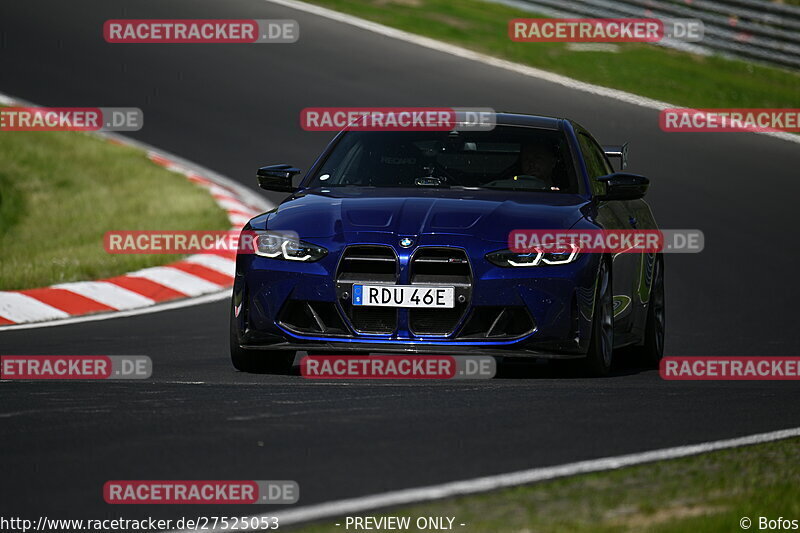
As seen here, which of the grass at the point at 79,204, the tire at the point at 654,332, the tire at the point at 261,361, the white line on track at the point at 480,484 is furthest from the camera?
the grass at the point at 79,204

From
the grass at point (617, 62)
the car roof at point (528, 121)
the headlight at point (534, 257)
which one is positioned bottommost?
the grass at point (617, 62)

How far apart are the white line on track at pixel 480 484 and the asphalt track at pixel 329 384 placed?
0.30 ft

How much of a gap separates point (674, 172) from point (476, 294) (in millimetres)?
10716

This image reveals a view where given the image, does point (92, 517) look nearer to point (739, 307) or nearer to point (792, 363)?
point (792, 363)

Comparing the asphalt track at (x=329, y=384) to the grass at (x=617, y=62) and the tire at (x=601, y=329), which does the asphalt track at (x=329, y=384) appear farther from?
the grass at (x=617, y=62)

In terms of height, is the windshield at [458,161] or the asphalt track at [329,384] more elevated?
the windshield at [458,161]

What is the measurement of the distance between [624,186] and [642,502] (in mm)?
3994

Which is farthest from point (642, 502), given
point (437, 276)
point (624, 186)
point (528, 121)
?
point (528, 121)

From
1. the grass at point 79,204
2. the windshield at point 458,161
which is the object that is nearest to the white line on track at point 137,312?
the grass at point 79,204

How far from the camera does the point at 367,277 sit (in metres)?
8.23

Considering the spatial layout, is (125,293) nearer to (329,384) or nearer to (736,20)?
(329,384)

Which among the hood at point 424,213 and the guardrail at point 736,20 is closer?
the hood at point 424,213

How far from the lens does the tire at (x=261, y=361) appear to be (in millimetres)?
8820

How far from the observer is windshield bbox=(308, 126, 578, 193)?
945 cm
